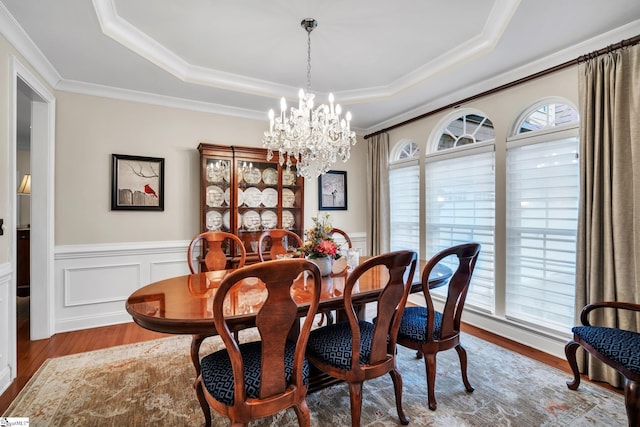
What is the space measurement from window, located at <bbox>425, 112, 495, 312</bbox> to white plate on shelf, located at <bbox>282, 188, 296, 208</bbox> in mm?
1739

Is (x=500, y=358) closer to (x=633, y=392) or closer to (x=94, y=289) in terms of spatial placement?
(x=633, y=392)

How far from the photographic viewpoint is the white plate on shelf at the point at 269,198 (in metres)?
3.95

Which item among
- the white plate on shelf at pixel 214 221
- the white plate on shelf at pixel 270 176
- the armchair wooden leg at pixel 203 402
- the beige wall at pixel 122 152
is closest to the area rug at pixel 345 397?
the armchair wooden leg at pixel 203 402

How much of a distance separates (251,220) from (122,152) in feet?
5.29

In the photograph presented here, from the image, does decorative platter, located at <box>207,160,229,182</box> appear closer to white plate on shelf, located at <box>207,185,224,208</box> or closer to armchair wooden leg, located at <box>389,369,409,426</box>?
white plate on shelf, located at <box>207,185,224,208</box>

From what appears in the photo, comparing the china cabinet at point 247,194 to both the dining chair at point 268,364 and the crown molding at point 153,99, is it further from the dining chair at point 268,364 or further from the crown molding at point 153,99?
the dining chair at point 268,364

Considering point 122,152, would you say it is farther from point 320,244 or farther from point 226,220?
point 320,244

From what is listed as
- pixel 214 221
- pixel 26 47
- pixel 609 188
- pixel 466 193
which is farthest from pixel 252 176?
pixel 609 188

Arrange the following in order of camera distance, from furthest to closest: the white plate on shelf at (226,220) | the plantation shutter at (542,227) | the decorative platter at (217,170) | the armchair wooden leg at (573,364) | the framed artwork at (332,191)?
1. the framed artwork at (332,191)
2. the white plate on shelf at (226,220)
3. the decorative platter at (217,170)
4. the plantation shutter at (542,227)
5. the armchair wooden leg at (573,364)

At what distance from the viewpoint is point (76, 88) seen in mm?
3174

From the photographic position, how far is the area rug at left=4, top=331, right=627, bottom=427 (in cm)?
181

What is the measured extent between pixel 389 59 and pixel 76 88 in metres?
3.24

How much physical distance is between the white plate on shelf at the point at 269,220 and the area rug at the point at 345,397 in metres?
1.79

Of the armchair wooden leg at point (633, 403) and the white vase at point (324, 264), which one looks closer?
the armchair wooden leg at point (633, 403)
